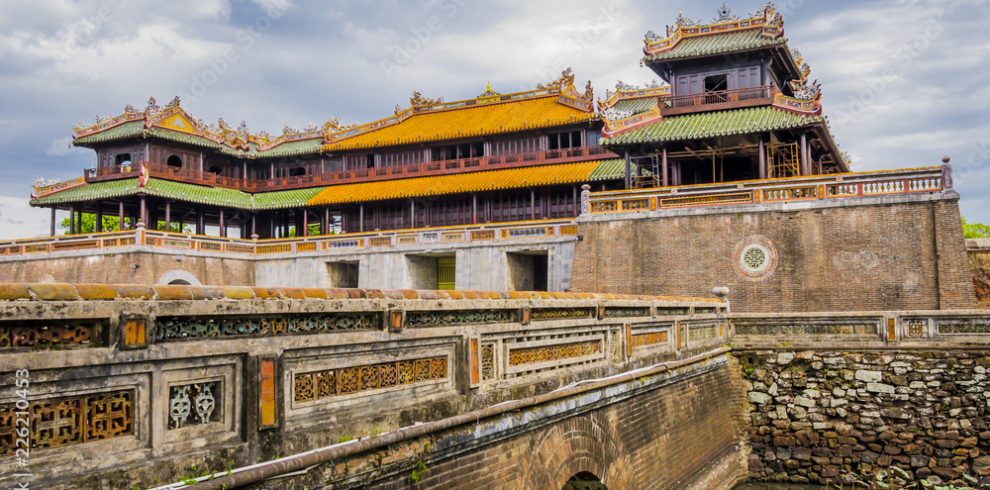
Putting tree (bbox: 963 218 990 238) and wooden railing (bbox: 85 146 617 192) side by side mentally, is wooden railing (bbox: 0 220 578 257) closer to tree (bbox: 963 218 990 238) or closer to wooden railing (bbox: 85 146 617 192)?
wooden railing (bbox: 85 146 617 192)

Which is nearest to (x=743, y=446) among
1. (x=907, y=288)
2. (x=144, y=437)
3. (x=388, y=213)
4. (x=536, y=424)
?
A: (x=907, y=288)

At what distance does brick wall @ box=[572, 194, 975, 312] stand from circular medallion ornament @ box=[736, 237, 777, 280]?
1.6 inches

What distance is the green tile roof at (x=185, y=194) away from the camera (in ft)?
117

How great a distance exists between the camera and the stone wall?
16156mm

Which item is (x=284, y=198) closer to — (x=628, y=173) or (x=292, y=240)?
(x=292, y=240)

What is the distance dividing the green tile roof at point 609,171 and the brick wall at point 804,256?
280 inches

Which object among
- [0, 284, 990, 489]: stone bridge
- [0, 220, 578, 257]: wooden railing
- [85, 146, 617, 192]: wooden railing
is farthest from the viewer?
[85, 146, 617, 192]: wooden railing

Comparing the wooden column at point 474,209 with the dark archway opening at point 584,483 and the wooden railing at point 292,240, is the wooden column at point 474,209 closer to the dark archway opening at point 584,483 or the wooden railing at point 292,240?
the wooden railing at point 292,240

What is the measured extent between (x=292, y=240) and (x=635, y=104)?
52.5 ft

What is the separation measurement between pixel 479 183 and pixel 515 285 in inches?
265

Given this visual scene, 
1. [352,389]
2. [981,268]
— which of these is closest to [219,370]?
[352,389]

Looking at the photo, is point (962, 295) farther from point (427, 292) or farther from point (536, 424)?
point (427, 292)

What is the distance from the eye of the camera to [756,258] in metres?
22.1

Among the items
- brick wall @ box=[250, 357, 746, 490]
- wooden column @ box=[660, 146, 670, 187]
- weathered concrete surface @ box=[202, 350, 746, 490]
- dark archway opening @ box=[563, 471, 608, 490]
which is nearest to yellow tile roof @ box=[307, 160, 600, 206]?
wooden column @ box=[660, 146, 670, 187]
